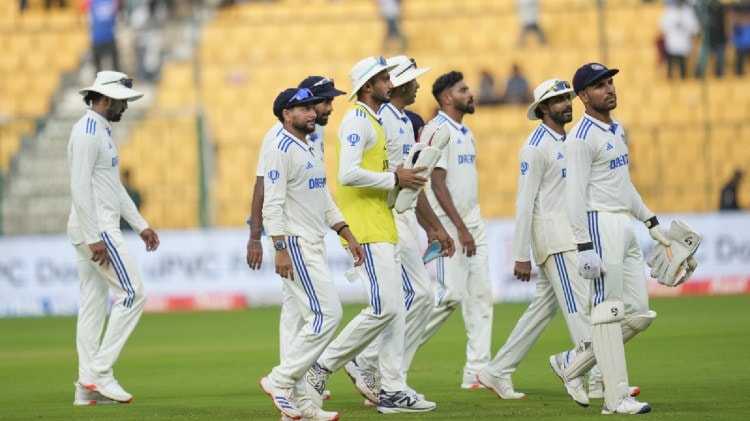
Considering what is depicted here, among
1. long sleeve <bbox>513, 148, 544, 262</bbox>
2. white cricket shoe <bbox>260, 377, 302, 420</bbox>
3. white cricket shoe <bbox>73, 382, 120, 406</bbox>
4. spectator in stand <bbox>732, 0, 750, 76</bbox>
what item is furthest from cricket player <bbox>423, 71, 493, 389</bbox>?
spectator in stand <bbox>732, 0, 750, 76</bbox>

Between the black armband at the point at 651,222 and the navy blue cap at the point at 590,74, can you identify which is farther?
the black armband at the point at 651,222

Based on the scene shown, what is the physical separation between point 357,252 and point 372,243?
26 cm

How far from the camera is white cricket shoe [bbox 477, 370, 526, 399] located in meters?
9.96

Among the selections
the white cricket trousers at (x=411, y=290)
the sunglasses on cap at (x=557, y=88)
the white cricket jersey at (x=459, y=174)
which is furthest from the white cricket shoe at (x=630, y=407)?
the white cricket jersey at (x=459, y=174)

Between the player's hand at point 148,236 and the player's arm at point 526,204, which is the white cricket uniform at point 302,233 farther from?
the player's hand at point 148,236

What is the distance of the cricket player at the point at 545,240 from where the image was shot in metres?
9.77

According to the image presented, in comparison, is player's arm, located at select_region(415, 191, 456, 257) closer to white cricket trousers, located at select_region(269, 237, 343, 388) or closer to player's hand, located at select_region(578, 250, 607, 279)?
white cricket trousers, located at select_region(269, 237, 343, 388)

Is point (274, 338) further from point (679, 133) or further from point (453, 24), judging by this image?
point (453, 24)

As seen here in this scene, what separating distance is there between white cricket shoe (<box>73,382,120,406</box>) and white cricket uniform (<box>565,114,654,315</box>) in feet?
13.0

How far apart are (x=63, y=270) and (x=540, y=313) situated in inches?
512

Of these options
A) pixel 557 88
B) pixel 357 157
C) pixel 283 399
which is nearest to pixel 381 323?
pixel 283 399

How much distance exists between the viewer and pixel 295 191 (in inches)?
349

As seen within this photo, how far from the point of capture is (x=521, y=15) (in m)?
27.1

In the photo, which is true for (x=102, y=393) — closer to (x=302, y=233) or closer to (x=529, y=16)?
(x=302, y=233)
